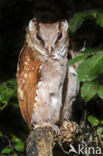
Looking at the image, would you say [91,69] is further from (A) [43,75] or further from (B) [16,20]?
(B) [16,20]

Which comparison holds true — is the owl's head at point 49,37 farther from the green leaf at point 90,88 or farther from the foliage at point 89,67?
the green leaf at point 90,88

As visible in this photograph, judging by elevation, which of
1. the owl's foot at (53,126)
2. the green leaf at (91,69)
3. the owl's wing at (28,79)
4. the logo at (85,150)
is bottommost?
the logo at (85,150)

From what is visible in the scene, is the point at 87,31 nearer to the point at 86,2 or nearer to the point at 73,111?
the point at 86,2

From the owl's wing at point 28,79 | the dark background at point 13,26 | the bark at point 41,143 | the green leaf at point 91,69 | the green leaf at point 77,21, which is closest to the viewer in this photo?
the green leaf at point 91,69

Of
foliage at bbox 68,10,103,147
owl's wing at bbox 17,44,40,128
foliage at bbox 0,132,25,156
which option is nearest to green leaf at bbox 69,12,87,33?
foliage at bbox 68,10,103,147

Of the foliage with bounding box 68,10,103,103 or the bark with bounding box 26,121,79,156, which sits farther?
the bark with bounding box 26,121,79,156

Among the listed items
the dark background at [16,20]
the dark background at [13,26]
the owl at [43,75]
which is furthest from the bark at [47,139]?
the dark background at [13,26]

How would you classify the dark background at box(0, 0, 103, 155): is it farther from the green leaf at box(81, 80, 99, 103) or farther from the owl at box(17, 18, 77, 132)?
the green leaf at box(81, 80, 99, 103)
